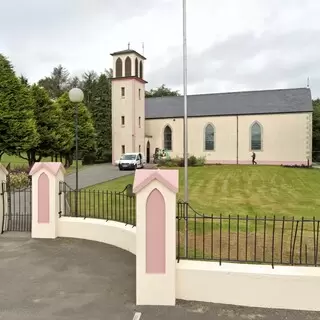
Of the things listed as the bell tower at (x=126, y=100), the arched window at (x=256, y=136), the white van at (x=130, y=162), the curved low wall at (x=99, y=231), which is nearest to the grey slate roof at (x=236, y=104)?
the arched window at (x=256, y=136)

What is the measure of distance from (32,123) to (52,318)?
20196mm

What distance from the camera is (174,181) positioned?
515cm

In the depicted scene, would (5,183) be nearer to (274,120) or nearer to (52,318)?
(52,318)

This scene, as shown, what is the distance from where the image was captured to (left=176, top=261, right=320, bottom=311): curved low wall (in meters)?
4.85

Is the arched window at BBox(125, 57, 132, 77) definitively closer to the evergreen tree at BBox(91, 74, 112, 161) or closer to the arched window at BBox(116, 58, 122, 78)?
the arched window at BBox(116, 58, 122, 78)

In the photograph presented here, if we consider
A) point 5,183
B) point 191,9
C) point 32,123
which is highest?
point 191,9

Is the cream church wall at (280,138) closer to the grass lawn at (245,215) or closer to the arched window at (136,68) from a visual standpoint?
the arched window at (136,68)

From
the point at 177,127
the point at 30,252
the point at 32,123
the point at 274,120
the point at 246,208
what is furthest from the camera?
the point at 177,127

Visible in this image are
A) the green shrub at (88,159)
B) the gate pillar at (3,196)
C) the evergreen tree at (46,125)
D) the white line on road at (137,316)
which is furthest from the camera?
the green shrub at (88,159)

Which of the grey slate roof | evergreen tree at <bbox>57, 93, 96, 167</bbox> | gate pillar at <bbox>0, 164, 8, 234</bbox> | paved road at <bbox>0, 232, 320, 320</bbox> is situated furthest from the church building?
paved road at <bbox>0, 232, 320, 320</bbox>

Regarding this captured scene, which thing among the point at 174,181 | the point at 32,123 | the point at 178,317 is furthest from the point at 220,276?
the point at 32,123

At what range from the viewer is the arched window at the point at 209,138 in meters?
41.9

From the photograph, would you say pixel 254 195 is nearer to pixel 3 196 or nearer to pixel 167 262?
pixel 3 196

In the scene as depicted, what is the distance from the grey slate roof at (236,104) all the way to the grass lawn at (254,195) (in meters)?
17.3
